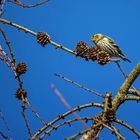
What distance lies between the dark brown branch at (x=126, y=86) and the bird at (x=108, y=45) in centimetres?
352

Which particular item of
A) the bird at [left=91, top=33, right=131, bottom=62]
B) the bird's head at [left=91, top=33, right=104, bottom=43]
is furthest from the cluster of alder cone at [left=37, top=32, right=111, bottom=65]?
the bird's head at [left=91, top=33, right=104, bottom=43]

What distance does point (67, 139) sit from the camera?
2.47 m

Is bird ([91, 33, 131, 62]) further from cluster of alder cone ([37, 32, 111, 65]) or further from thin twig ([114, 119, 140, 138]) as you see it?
thin twig ([114, 119, 140, 138])

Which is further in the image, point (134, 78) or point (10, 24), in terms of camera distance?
point (134, 78)

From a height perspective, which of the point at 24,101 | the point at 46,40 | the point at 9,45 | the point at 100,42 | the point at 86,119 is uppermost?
the point at 100,42

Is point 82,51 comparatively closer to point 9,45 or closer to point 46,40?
point 46,40

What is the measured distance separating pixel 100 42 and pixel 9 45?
4.81 meters

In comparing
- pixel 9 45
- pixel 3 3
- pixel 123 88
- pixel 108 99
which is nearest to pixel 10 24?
pixel 3 3

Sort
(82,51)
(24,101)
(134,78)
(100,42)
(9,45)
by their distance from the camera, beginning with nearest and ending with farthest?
(24,101) → (9,45) → (82,51) → (134,78) → (100,42)

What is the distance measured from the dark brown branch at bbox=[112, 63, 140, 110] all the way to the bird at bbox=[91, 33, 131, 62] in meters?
3.52

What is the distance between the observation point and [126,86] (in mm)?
3938

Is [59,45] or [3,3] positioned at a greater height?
[3,3]

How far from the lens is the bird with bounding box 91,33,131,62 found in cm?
757

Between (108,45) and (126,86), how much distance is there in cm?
379
